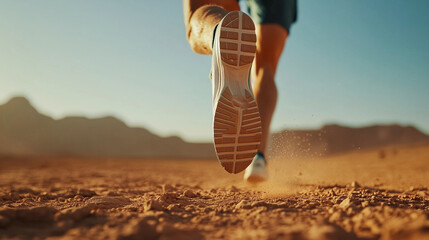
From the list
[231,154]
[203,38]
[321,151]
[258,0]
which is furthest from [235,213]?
[258,0]

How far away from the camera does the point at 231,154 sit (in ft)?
5.46

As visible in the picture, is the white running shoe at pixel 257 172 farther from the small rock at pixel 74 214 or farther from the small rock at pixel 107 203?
the small rock at pixel 74 214

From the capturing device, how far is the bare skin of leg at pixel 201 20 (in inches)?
69.2

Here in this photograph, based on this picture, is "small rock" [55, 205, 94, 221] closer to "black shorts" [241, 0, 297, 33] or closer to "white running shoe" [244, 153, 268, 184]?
"white running shoe" [244, 153, 268, 184]

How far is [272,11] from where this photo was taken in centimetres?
225

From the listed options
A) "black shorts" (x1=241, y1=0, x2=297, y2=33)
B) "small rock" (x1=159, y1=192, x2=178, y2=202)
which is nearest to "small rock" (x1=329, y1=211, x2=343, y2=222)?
"small rock" (x1=159, y1=192, x2=178, y2=202)

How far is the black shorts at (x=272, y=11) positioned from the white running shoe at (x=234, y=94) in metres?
0.66

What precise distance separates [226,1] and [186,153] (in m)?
27.8

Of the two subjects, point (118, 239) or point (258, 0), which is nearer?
point (118, 239)

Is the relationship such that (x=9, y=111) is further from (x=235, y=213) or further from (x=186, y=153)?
(x=235, y=213)

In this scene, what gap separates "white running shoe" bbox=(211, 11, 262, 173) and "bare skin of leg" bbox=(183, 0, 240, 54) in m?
0.13

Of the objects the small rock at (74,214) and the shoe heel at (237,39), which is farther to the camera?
the shoe heel at (237,39)

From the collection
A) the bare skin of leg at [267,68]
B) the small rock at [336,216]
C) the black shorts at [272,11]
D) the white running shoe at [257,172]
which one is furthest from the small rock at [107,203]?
the black shorts at [272,11]

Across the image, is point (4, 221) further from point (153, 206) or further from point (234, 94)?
point (234, 94)
